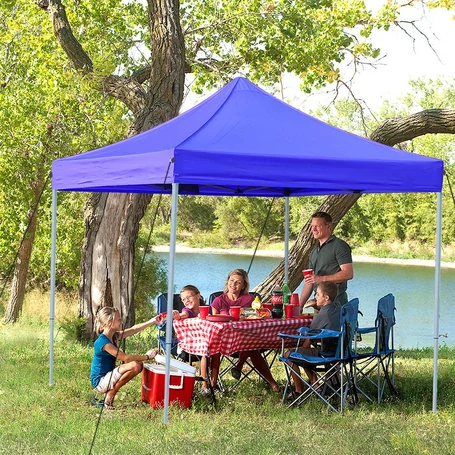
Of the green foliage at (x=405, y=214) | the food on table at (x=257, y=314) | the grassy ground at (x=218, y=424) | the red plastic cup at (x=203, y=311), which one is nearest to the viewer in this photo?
the grassy ground at (x=218, y=424)

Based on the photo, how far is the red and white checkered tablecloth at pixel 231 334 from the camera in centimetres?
525

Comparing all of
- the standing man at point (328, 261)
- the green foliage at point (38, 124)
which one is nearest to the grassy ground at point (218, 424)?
the standing man at point (328, 261)

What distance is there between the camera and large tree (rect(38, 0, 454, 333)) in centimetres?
883

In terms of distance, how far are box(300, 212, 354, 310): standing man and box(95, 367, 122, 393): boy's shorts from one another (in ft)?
4.97

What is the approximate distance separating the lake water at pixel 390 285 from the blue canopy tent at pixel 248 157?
351 inches

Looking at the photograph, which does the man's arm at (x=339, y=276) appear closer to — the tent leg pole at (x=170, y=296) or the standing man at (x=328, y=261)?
the standing man at (x=328, y=261)

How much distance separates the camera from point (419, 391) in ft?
19.9

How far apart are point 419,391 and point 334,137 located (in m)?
2.01

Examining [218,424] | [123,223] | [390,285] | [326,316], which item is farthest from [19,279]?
[390,285]

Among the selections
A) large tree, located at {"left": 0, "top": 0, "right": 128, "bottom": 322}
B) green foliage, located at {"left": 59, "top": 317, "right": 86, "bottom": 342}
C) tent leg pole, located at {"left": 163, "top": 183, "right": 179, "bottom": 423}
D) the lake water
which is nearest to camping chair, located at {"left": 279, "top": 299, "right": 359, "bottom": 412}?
tent leg pole, located at {"left": 163, "top": 183, "right": 179, "bottom": 423}

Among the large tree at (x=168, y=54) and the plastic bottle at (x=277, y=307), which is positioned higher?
the large tree at (x=168, y=54)

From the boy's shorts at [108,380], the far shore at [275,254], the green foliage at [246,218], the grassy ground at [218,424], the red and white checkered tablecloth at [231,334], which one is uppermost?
the green foliage at [246,218]

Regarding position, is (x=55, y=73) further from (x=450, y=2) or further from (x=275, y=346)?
(x=275, y=346)

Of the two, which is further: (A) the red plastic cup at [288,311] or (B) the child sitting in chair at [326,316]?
(A) the red plastic cup at [288,311]
